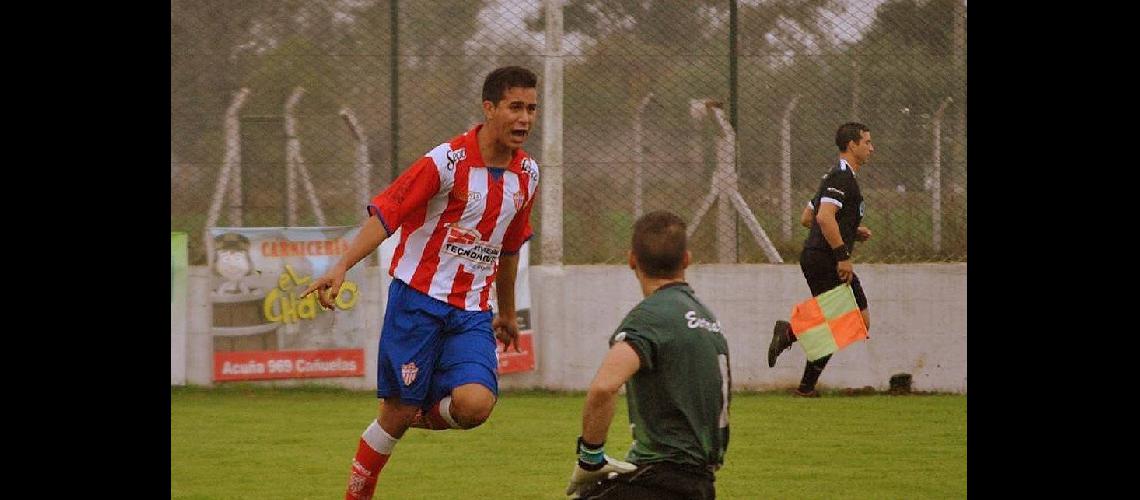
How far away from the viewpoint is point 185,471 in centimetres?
840

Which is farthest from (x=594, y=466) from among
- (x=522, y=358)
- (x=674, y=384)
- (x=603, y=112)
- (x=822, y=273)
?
(x=603, y=112)

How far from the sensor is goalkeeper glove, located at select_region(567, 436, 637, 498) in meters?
4.86

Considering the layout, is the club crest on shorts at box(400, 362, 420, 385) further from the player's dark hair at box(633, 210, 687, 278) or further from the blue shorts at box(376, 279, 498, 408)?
the player's dark hair at box(633, 210, 687, 278)

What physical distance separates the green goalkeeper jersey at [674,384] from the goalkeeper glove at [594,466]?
0.23ft

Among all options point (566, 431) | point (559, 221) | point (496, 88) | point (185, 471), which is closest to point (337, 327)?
point (559, 221)

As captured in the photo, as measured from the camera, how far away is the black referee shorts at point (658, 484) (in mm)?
4840

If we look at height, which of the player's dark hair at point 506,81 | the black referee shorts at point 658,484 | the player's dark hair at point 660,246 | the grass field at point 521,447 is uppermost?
the player's dark hair at point 506,81

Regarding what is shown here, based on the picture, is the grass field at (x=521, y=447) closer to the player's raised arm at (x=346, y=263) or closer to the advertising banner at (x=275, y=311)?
the advertising banner at (x=275, y=311)

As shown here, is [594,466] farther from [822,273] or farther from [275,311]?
[275,311]

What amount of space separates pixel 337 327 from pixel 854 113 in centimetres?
497

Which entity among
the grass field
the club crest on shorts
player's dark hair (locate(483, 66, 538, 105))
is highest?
player's dark hair (locate(483, 66, 538, 105))

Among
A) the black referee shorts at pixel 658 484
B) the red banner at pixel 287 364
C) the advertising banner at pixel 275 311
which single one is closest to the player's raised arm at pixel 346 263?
the black referee shorts at pixel 658 484

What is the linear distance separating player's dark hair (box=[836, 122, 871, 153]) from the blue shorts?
5.74 m

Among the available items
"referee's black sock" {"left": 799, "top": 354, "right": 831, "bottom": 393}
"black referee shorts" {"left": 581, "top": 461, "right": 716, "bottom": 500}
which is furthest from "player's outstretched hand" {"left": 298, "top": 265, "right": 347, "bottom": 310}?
"referee's black sock" {"left": 799, "top": 354, "right": 831, "bottom": 393}
